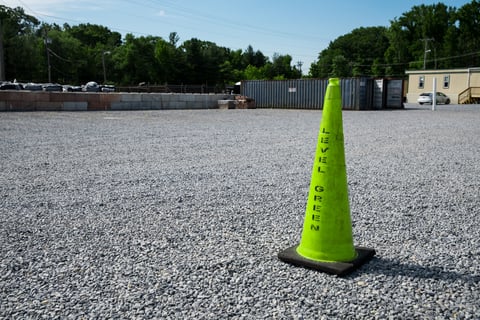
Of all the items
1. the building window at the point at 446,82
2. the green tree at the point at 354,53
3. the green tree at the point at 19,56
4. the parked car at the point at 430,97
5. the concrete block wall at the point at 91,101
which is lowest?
the concrete block wall at the point at 91,101

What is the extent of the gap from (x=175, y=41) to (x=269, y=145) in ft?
365

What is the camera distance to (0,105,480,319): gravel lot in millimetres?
2445

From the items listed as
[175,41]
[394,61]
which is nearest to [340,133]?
[394,61]

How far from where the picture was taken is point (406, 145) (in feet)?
32.2

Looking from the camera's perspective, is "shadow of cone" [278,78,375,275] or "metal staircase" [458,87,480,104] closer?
"shadow of cone" [278,78,375,275]

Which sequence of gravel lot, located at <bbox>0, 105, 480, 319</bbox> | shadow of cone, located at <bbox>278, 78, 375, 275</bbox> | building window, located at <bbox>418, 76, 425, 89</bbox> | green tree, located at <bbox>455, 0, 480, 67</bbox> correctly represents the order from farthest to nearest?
green tree, located at <bbox>455, 0, 480, 67</bbox>
building window, located at <bbox>418, 76, 425, 89</bbox>
shadow of cone, located at <bbox>278, 78, 375, 275</bbox>
gravel lot, located at <bbox>0, 105, 480, 319</bbox>

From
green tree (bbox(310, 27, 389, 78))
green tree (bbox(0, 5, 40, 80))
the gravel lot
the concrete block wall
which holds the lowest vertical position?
the gravel lot

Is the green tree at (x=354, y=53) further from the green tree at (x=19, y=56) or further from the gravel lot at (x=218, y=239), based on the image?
the gravel lot at (x=218, y=239)

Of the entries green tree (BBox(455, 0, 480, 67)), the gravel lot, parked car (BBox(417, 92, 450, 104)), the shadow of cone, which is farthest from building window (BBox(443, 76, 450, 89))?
the shadow of cone

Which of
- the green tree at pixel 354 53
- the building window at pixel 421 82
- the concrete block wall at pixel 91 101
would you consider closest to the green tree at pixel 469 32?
the green tree at pixel 354 53

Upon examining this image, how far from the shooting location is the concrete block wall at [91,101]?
21453mm

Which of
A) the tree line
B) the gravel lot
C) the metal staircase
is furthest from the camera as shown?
the tree line

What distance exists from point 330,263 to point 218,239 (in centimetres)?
102

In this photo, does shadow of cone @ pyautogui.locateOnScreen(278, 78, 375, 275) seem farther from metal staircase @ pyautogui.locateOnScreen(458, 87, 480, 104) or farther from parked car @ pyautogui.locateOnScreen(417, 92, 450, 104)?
metal staircase @ pyautogui.locateOnScreen(458, 87, 480, 104)
